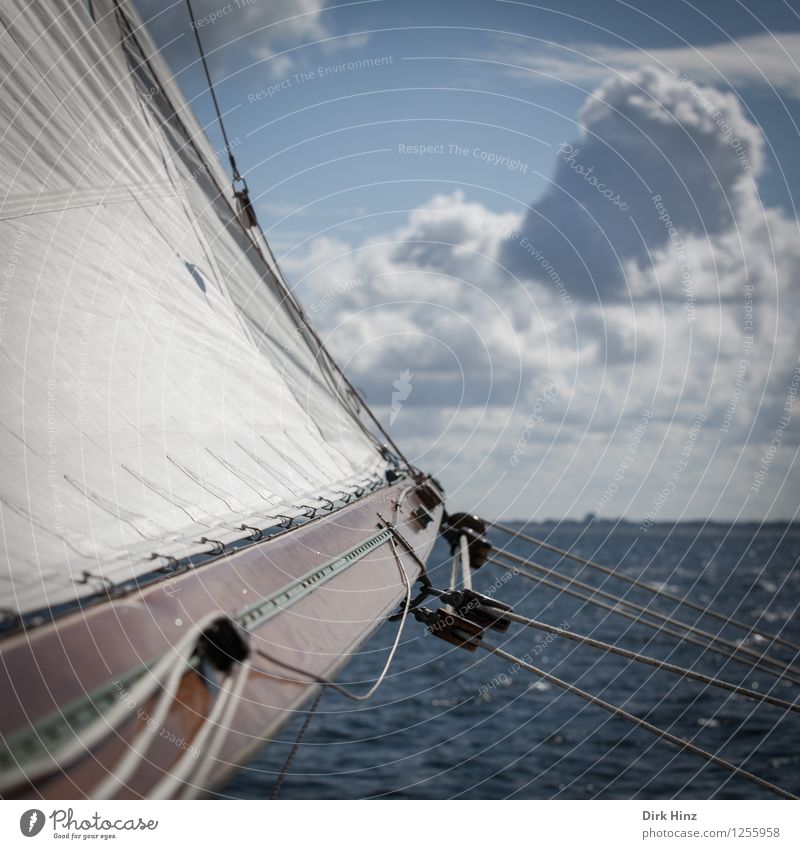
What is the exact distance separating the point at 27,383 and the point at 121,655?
1.30 metres

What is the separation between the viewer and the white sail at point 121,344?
112 inches

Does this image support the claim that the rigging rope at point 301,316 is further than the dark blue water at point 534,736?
No

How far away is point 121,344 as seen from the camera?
12.3 feet

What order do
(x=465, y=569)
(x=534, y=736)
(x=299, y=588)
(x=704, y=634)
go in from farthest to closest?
(x=534, y=736) → (x=465, y=569) → (x=704, y=634) → (x=299, y=588)

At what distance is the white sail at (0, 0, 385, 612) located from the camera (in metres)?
2.85

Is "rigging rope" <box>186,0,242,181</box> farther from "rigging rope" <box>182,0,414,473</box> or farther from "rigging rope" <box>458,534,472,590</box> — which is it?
"rigging rope" <box>458,534,472,590</box>

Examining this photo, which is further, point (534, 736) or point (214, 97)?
point (534, 736)

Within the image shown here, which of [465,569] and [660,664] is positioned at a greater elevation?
[465,569]

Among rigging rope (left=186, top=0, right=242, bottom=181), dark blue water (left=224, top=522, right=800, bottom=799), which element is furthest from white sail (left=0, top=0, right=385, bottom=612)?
dark blue water (left=224, top=522, right=800, bottom=799)

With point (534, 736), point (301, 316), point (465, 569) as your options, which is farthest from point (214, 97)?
point (534, 736)

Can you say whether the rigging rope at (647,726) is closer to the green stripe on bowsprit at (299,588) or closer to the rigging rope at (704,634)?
the rigging rope at (704,634)

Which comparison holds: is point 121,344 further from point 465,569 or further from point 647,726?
point 647,726

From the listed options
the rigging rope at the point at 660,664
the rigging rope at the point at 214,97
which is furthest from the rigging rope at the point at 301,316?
the rigging rope at the point at 660,664
